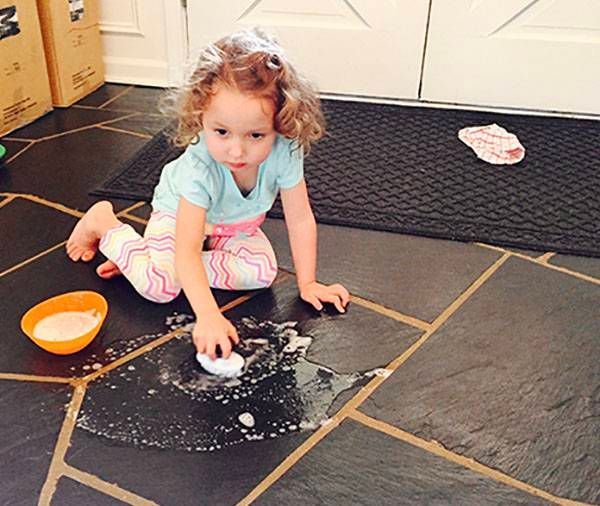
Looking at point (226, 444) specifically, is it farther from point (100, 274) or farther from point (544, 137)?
point (544, 137)

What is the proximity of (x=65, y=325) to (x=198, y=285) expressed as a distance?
0.78 feet

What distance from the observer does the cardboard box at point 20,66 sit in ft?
6.37

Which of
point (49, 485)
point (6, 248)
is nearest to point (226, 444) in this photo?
point (49, 485)

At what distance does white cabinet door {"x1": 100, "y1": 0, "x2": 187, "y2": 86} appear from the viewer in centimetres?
237

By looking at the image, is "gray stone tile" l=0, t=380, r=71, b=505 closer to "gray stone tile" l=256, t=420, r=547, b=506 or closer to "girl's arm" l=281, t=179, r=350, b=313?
"gray stone tile" l=256, t=420, r=547, b=506

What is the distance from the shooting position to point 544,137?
81.1 inches

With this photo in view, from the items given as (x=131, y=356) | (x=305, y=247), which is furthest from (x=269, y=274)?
(x=131, y=356)

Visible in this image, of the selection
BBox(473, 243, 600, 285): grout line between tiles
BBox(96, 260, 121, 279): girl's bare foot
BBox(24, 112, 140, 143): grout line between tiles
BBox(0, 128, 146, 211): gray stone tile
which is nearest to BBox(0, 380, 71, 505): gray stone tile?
BBox(96, 260, 121, 279): girl's bare foot

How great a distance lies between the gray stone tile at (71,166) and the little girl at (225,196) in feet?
0.93

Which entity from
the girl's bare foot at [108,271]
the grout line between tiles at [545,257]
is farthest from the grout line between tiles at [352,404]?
the girl's bare foot at [108,271]

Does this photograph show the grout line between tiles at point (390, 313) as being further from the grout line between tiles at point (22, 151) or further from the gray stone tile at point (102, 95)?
the gray stone tile at point (102, 95)

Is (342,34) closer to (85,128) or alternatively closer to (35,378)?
(85,128)

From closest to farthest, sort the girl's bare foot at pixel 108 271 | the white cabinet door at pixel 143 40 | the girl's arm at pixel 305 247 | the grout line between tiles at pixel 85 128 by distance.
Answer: the girl's arm at pixel 305 247 → the girl's bare foot at pixel 108 271 → the grout line between tiles at pixel 85 128 → the white cabinet door at pixel 143 40

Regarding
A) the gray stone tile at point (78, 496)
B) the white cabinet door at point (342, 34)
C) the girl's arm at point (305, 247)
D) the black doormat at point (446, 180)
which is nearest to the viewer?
the gray stone tile at point (78, 496)
